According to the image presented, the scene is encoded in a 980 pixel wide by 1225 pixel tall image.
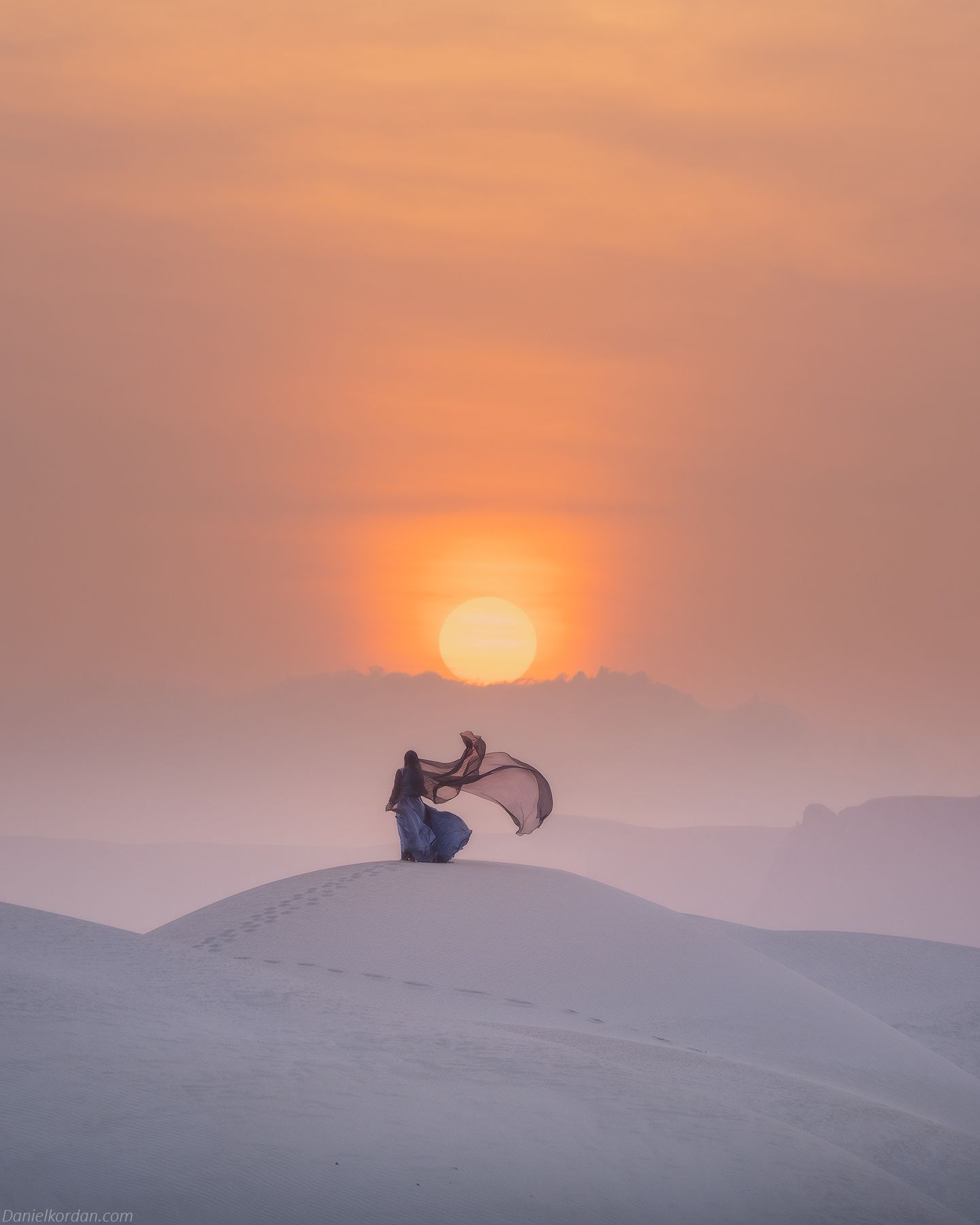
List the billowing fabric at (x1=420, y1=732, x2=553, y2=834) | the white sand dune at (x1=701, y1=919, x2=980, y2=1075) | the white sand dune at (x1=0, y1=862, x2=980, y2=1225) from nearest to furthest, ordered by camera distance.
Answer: the white sand dune at (x1=0, y1=862, x2=980, y2=1225) → the billowing fabric at (x1=420, y1=732, x2=553, y2=834) → the white sand dune at (x1=701, y1=919, x2=980, y2=1075)

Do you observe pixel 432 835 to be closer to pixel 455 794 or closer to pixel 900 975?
pixel 455 794

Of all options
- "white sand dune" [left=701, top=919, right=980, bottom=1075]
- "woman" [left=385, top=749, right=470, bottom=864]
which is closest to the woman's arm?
"woman" [left=385, top=749, right=470, bottom=864]

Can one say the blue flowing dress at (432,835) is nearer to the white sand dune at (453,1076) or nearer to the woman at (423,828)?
the woman at (423,828)

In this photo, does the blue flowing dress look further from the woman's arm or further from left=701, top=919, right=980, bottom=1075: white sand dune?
left=701, top=919, right=980, bottom=1075: white sand dune

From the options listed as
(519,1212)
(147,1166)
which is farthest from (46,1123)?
(519,1212)

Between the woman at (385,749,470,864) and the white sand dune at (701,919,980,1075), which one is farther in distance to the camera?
the white sand dune at (701,919,980,1075)

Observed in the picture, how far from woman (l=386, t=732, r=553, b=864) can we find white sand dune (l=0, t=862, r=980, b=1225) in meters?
0.67

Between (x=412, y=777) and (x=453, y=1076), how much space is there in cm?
817

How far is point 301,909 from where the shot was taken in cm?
1738

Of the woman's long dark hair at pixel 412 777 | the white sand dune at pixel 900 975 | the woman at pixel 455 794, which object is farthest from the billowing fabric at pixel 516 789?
the white sand dune at pixel 900 975

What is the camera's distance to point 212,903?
19453 millimetres

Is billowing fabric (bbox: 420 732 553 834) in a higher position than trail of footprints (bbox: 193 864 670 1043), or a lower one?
higher

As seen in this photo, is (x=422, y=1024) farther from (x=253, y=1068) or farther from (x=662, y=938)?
(x=662, y=938)

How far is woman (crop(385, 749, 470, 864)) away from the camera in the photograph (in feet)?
58.4
